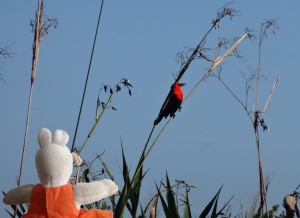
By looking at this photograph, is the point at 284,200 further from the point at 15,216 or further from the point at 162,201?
the point at 15,216

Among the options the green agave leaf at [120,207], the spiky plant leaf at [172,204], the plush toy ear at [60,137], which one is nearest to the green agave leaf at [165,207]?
the spiky plant leaf at [172,204]

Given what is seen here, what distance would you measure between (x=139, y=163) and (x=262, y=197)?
0.62 m

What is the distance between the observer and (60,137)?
2.50 meters

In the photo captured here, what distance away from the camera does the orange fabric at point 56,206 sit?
239 centimetres

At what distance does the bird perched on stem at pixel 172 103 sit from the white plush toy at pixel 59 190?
1.01 feet

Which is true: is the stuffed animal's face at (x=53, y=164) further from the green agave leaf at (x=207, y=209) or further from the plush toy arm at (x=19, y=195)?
the green agave leaf at (x=207, y=209)

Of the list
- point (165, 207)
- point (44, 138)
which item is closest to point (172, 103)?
point (165, 207)

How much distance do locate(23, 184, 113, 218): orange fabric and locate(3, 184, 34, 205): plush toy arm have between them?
0.07 meters

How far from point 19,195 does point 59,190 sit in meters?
0.17

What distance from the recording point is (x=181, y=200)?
3027 mm

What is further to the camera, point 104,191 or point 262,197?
point 262,197

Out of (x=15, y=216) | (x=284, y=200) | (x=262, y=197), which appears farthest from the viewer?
(x=284, y=200)

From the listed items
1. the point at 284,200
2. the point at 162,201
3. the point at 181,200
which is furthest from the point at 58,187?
the point at 284,200

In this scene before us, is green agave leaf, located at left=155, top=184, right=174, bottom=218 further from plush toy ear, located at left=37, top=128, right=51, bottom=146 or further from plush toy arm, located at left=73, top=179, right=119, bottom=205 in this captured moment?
plush toy ear, located at left=37, top=128, right=51, bottom=146
